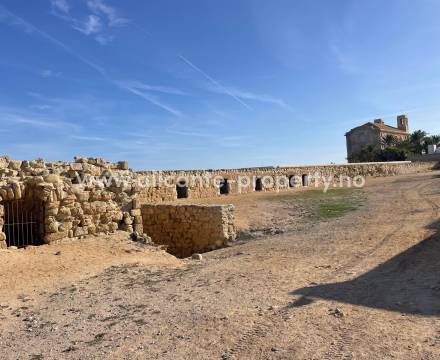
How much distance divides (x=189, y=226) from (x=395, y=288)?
23.9ft

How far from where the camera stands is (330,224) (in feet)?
38.9

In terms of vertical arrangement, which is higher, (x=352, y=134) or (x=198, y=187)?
(x=352, y=134)

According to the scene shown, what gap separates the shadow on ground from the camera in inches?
189

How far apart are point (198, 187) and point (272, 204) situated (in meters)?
5.72

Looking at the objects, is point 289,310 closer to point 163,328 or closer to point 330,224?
point 163,328

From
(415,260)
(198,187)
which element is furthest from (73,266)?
(198,187)

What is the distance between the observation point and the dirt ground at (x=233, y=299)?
3.95 metres

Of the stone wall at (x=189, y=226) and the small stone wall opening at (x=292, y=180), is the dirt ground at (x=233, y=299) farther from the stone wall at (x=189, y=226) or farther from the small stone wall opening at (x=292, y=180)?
the small stone wall opening at (x=292, y=180)

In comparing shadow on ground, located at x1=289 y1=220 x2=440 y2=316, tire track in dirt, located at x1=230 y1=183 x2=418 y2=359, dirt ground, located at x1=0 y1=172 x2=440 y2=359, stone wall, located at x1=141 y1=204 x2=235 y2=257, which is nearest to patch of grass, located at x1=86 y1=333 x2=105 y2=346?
dirt ground, located at x1=0 y1=172 x2=440 y2=359

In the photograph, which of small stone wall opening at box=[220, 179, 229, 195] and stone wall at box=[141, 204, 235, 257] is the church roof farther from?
stone wall at box=[141, 204, 235, 257]

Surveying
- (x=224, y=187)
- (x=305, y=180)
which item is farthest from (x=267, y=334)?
(x=305, y=180)

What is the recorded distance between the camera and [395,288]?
5.44 meters

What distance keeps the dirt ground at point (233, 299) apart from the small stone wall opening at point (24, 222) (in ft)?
3.06

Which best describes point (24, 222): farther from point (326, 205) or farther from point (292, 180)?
point (292, 180)
